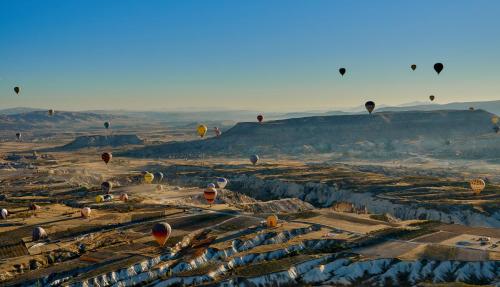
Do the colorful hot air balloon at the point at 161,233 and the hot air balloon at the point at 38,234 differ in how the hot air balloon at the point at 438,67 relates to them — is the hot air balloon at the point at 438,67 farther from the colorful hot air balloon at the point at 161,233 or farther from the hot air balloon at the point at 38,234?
the hot air balloon at the point at 38,234

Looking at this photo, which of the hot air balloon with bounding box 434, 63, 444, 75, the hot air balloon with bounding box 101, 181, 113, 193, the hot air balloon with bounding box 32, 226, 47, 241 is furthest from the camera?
the hot air balloon with bounding box 101, 181, 113, 193

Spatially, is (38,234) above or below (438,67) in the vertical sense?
below

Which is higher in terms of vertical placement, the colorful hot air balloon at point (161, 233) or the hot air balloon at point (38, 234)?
the colorful hot air balloon at point (161, 233)

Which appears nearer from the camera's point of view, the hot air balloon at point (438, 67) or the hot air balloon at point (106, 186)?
the hot air balloon at point (438, 67)

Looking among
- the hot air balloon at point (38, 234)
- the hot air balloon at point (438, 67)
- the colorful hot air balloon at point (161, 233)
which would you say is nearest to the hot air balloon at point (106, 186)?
the hot air balloon at point (38, 234)

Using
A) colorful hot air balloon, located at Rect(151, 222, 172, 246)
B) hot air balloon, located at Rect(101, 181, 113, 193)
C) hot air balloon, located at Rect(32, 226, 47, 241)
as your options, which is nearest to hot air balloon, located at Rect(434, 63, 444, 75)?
colorful hot air balloon, located at Rect(151, 222, 172, 246)

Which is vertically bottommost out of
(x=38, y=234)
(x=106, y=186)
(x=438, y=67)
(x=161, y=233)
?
(x=106, y=186)

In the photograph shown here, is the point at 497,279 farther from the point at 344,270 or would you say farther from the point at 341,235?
the point at 341,235

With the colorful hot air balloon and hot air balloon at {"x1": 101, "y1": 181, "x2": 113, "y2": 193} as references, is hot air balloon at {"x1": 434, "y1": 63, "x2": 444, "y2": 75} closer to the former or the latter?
the colorful hot air balloon

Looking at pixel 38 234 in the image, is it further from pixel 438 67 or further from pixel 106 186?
pixel 438 67

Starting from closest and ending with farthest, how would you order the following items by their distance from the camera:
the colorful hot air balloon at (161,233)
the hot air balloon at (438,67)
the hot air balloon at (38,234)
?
the colorful hot air balloon at (161,233)
the hot air balloon at (38,234)
the hot air balloon at (438,67)

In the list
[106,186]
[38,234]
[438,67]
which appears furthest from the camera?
[106,186]

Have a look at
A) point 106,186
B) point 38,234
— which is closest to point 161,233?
point 38,234
